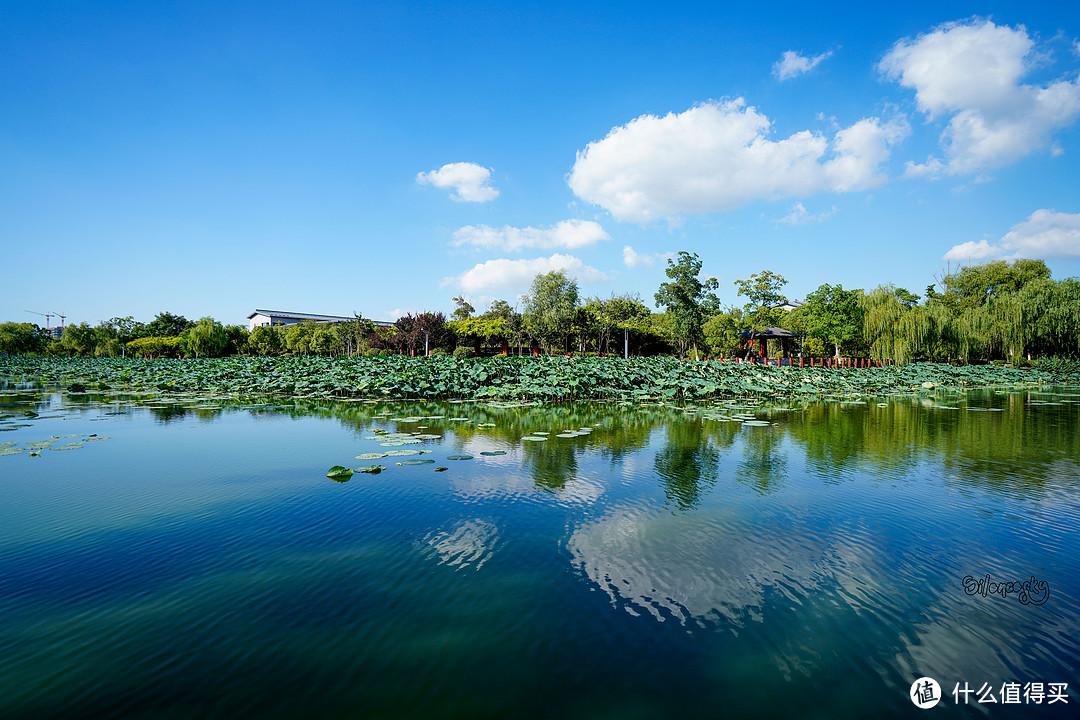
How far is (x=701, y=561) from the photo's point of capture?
14.7 ft

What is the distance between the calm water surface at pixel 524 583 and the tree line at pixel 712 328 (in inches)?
1268

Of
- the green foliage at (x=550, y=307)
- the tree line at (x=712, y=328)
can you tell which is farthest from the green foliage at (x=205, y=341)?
the green foliage at (x=550, y=307)

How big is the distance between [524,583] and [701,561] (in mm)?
1651

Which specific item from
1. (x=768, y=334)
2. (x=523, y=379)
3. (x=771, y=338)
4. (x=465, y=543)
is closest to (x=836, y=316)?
(x=768, y=334)

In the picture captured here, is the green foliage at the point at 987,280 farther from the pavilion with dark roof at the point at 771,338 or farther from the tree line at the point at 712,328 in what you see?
the pavilion with dark roof at the point at 771,338

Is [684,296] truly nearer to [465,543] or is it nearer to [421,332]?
[421,332]

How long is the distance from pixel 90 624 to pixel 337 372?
19463 millimetres

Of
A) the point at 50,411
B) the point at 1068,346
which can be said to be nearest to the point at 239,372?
the point at 50,411

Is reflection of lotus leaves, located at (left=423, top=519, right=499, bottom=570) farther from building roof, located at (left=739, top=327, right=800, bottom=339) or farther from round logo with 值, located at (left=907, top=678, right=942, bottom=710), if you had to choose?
building roof, located at (left=739, top=327, right=800, bottom=339)

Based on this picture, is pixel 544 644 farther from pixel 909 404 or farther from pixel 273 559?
pixel 909 404

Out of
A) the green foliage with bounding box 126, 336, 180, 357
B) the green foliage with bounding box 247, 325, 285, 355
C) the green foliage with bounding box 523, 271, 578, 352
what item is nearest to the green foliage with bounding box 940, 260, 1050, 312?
the green foliage with bounding box 523, 271, 578, 352

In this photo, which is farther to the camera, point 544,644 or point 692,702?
point 544,644

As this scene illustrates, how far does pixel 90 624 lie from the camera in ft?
11.1

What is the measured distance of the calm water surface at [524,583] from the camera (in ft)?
9.21
